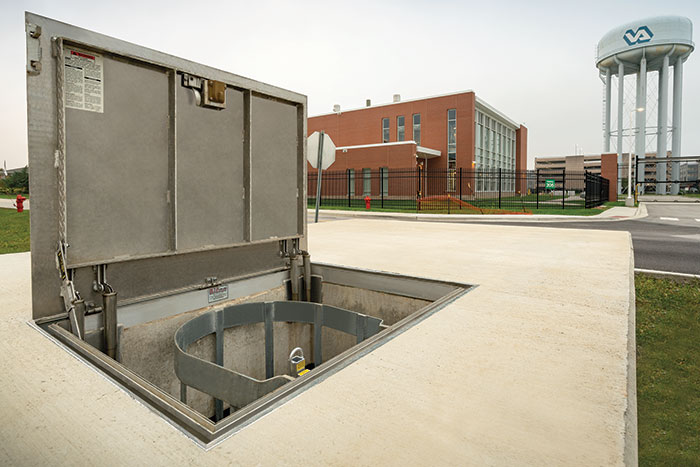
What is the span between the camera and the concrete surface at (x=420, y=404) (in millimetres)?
1731

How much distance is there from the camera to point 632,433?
76.0 inches

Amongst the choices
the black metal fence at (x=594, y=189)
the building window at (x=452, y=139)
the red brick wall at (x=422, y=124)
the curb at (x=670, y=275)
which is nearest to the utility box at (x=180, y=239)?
the curb at (x=670, y=275)

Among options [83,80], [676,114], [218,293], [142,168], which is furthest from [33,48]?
[676,114]

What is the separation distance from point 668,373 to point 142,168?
17.8 feet

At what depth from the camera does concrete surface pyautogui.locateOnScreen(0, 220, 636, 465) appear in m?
1.73

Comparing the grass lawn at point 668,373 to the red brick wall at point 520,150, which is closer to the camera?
the grass lawn at point 668,373

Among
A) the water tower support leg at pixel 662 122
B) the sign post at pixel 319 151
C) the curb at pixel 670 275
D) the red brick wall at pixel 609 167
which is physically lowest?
the curb at pixel 670 275

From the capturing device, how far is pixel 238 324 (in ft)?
16.4

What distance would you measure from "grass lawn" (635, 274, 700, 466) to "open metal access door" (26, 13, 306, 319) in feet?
14.3

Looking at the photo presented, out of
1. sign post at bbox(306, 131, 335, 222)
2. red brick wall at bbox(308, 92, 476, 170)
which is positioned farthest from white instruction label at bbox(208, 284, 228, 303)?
red brick wall at bbox(308, 92, 476, 170)

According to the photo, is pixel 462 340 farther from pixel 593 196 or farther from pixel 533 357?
pixel 593 196

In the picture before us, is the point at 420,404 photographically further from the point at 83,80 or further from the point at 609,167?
the point at 609,167

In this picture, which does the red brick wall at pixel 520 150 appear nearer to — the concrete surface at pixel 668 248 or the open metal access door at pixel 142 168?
the concrete surface at pixel 668 248

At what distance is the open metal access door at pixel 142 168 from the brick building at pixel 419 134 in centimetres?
3082
